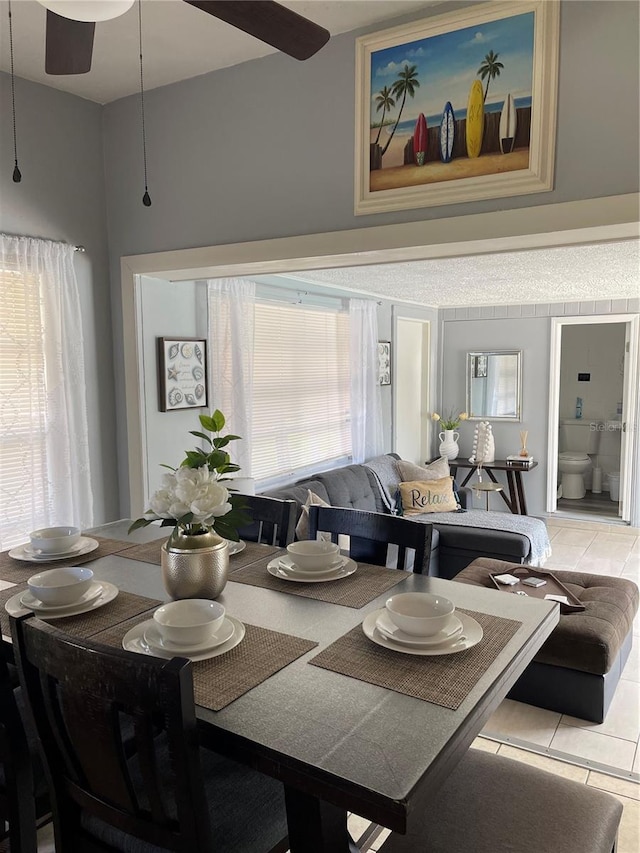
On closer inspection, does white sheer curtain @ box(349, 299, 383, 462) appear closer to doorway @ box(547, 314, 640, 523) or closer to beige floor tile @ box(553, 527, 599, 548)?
beige floor tile @ box(553, 527, 599, 548)

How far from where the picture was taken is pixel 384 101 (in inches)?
98.0

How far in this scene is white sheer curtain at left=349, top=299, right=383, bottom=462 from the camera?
5.49 meters

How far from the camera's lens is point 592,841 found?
1.34 metres

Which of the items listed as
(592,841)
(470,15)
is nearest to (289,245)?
(470,15)

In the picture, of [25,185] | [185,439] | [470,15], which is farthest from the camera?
[185,439]

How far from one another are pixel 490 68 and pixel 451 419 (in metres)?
5.26

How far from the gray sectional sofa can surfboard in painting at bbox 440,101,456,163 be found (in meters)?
2.53

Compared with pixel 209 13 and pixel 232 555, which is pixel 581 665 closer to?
pixel 232 555

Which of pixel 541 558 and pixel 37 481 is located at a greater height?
pixel 37 481

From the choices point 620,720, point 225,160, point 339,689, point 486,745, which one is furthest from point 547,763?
point 225,160

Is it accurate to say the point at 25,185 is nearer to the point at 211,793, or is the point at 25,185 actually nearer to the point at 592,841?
the point at 211,793

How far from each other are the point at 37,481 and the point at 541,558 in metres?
3.72

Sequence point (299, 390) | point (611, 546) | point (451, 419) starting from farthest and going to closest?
point (451, 419) < point (611, 546) < point (299, 390)

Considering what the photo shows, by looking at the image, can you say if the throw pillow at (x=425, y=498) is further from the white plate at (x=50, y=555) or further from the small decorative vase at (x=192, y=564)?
the small decorative vase at (x=192, y=564)
